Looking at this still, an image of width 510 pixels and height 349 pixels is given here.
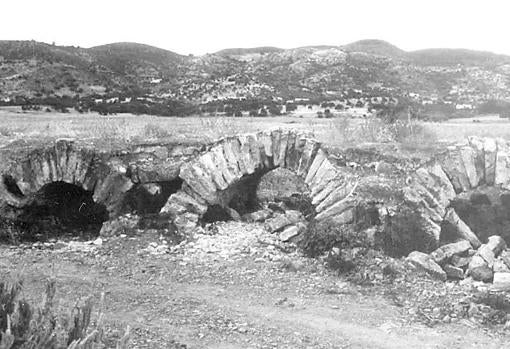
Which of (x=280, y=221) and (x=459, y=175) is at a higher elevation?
(x=459, y=175)

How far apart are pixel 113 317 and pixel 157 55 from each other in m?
34.1

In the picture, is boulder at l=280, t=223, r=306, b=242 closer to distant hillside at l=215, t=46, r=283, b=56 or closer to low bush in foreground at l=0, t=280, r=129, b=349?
low bush in foreground at l=0, t=280, r=129, b=349

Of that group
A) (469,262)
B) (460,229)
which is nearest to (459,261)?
(469,262)

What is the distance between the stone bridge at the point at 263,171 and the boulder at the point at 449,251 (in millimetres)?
227

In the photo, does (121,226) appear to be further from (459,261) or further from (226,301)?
(459,261)

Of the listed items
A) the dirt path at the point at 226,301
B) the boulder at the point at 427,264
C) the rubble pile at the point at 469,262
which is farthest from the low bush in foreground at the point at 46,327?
the rubble pile at the point at 469,262

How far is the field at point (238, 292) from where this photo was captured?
20.1 ft

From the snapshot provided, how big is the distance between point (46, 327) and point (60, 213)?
6592 millimetres

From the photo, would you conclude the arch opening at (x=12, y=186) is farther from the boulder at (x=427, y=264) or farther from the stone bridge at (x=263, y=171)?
the boulder at (x=427, y=264)

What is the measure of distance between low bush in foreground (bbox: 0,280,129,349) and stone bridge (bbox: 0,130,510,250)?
4.85 metres

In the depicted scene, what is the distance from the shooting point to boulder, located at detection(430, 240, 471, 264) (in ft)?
26.6

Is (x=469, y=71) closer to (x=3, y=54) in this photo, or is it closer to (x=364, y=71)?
(x=364, y=71)

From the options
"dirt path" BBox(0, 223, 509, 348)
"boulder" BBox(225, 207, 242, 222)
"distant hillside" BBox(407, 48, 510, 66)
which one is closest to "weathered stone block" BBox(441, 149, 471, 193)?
"dirt path" BBox(0, 223, 509, 348)

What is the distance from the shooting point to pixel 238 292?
7324 mm
